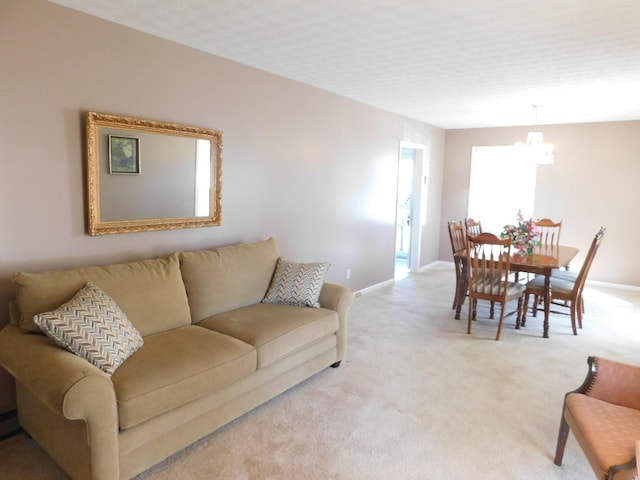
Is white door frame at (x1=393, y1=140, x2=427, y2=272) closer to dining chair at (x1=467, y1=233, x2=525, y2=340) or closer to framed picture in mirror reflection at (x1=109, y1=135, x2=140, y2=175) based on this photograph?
dining chair at (x1=467, y1=233, x2=525, y2=340)

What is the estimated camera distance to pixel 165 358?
2.23 m

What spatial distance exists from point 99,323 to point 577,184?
21.6 ft

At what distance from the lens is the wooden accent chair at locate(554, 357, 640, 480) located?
168 cm

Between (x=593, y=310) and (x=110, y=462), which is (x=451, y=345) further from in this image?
(x=110, y=462)

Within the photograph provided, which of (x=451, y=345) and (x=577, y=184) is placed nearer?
(x=451, y=345)

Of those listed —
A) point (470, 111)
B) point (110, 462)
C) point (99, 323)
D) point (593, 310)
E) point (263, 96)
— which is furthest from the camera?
point (470, 111)

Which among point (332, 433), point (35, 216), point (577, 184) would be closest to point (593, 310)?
point (577, 184)

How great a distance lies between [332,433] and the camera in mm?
2490

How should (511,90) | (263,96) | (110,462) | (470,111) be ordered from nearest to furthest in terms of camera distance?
(110,462), (263,96), (511,90), (470,111)

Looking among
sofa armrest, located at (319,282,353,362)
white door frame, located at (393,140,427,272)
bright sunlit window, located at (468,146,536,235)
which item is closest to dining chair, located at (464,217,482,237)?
white door frame, located at (393,140,427,272)

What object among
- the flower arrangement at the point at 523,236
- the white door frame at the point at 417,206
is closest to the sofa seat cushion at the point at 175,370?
the flower arrangement at the point at 523,236

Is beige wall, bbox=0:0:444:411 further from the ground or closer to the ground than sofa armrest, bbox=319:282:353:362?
further from the ground

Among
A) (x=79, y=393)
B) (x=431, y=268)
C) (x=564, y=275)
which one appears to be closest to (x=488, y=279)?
(x=564, y=275)

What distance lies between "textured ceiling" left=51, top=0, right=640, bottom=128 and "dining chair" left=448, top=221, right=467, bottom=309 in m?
1.43
